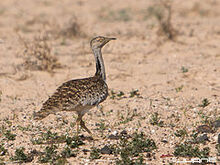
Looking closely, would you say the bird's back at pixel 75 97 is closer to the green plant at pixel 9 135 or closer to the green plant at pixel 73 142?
the green plant at pixel 73 142

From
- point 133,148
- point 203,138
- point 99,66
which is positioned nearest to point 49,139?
point 133,148

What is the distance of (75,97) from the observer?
238 inches

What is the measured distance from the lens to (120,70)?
10.0m

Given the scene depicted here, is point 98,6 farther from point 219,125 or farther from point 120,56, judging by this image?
point 219,125

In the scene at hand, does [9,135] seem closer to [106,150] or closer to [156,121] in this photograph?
[106,150]

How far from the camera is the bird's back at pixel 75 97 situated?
19.2ft

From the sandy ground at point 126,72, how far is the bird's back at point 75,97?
553 millimetres

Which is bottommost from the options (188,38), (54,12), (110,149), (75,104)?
(110,149)

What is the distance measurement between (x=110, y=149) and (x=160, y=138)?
943 mm

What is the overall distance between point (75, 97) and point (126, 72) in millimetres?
3982

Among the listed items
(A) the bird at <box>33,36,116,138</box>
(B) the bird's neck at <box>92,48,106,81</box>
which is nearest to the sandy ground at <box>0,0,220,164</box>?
(A) the bird at <box>33,36,116,138</box>

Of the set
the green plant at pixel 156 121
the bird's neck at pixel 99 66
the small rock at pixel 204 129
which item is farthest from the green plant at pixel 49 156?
the small rock at pixel 204 129

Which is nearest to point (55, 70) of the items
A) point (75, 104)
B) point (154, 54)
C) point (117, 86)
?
point (117, 86)

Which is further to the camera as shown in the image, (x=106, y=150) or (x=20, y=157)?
(x=106, y=150)
